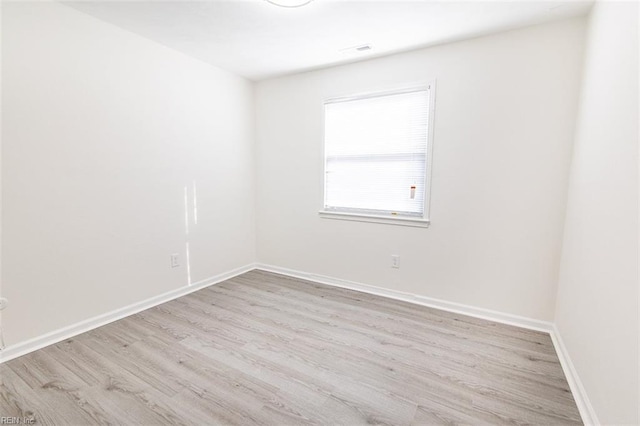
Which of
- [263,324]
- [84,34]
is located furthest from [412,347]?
[84,34]

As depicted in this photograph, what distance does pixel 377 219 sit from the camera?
3.08m

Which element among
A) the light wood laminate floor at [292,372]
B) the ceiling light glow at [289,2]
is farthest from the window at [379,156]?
the ceiling light glow at [289,2]

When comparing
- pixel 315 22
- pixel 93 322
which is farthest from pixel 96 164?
pixel 315 22

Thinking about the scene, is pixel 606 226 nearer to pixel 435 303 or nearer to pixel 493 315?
pixel 493 315

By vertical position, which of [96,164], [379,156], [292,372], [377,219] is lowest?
[292,372]

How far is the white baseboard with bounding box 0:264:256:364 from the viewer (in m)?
1.99

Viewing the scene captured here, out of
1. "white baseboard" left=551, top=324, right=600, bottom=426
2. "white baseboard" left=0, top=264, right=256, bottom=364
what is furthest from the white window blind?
"white baseboard" left=0, top=264, right=256, bottom=364

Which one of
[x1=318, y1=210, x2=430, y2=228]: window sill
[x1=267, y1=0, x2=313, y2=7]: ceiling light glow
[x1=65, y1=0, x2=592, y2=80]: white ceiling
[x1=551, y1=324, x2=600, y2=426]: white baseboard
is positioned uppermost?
[x1=65, y1=0, x2=592, y2=80]: white ceiling

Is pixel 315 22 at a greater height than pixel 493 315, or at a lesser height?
greater

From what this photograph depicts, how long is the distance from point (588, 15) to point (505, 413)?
268 cm

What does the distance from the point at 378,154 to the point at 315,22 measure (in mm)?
1328

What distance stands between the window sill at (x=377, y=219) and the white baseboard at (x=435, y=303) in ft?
2.33

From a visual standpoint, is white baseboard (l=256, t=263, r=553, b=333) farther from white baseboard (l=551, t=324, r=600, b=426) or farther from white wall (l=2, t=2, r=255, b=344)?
white wall (l=2, t=2, r=255, b=344)

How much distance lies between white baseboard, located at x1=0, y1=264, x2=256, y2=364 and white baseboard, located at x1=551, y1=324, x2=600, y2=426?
3.20 metres
